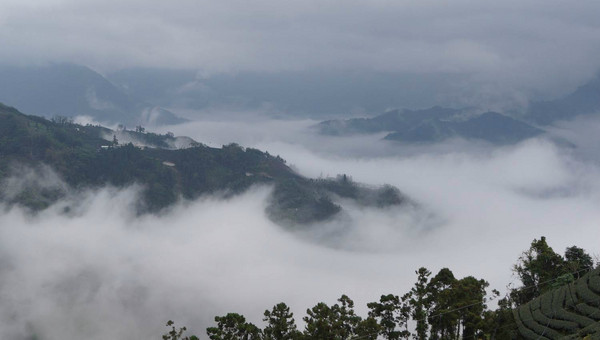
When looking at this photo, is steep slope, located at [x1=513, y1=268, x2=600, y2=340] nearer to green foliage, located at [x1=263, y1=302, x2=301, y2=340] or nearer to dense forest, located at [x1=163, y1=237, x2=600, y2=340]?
dense forest, located at [x1=163, y1=237, x2=600, y2=340]

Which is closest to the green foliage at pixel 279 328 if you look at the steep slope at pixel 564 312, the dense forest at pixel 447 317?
the dense forest at pixel 447 317

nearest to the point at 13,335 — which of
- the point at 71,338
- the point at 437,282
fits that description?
the point at 71,338

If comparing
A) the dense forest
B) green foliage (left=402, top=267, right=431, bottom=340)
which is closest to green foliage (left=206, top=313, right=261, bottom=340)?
the dense forest

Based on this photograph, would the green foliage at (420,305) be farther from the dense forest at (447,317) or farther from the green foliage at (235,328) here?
the green foliage at (235,328)

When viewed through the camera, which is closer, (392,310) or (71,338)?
(392,310)

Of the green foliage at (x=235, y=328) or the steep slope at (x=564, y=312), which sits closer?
the steep slope at (x=564, y=312)

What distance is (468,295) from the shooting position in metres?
61.3

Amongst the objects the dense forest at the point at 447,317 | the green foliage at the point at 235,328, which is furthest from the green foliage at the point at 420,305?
the green foliage at the point at 235,328

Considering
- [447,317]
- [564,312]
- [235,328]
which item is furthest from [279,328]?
[564,312]

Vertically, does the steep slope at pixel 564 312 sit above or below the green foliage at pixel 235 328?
above

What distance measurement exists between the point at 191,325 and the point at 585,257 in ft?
488

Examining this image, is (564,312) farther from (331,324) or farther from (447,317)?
(331,324)

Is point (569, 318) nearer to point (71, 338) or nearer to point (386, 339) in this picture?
point (386, 339)

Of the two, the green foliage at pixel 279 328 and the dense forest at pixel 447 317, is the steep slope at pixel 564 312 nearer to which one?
the dense forest at pixel 447 317
